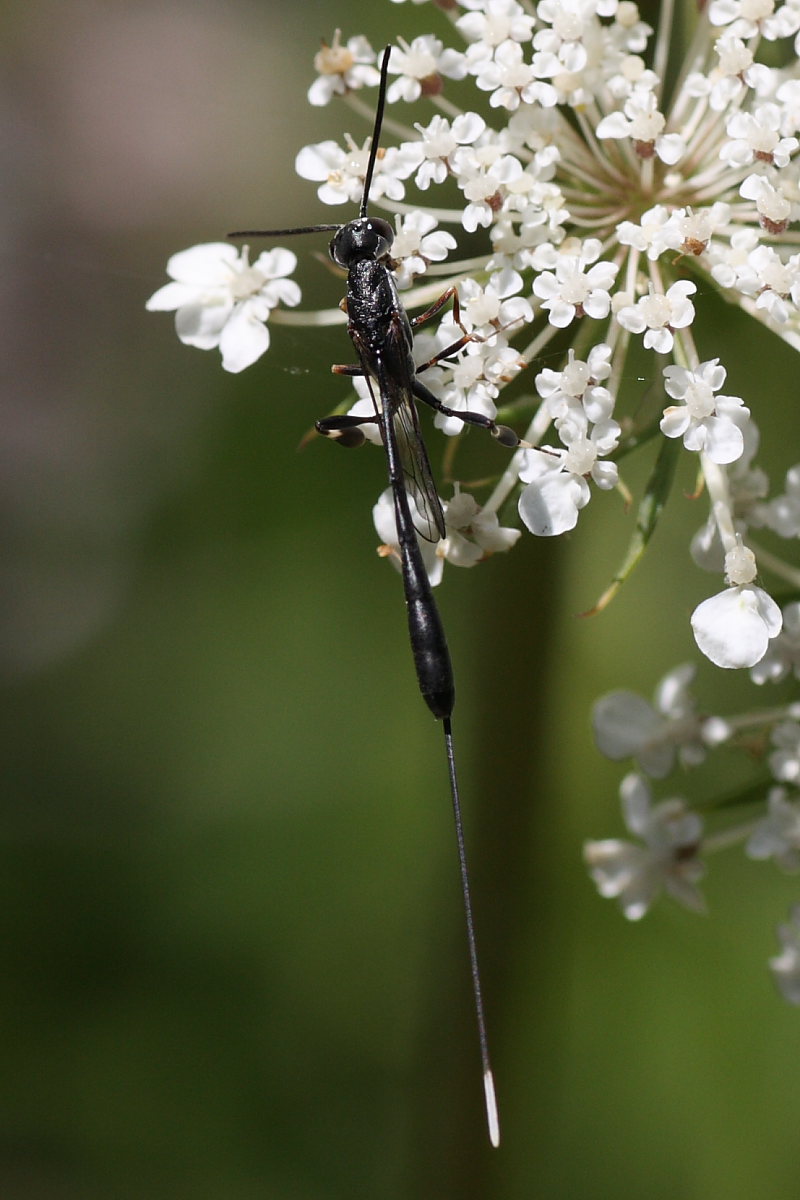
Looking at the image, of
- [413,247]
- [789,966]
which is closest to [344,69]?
[413,247]

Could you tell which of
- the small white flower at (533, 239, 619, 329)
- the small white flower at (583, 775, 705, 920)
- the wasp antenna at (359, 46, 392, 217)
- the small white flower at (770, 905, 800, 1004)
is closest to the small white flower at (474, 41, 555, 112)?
the wasp antenna at (359, 46, 392, 217)

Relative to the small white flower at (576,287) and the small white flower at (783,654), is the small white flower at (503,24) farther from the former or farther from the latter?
the small white flower at (783,654)

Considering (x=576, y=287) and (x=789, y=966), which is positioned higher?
(x=576, y=287)

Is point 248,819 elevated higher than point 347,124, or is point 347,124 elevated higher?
point 347,124

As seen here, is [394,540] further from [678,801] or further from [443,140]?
[678,801]

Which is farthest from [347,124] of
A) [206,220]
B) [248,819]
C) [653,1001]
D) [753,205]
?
[653,1001]

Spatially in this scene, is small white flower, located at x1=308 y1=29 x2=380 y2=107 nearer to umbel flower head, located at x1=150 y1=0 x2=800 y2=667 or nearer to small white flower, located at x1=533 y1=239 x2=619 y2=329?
umbel flower head, located at x1=150 y1=0 x2=800 y2=667

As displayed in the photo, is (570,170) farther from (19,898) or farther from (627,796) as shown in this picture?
(19,898)
